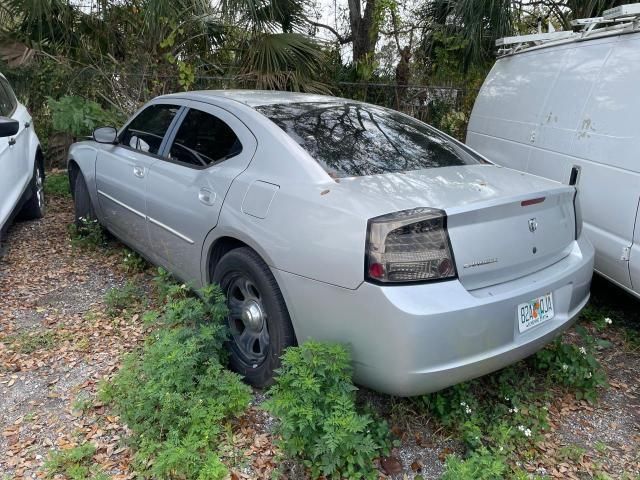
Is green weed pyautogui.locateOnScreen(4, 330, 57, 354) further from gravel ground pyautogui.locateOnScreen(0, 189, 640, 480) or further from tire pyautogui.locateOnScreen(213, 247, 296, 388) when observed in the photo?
tire pyautogui.locateOnScreen(213, 247, 296, 388)

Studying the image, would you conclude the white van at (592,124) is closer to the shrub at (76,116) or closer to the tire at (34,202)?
the tire at (34,202)

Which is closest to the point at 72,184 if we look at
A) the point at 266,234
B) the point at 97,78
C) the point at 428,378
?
the point at 97,78

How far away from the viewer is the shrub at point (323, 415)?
2.37 metres

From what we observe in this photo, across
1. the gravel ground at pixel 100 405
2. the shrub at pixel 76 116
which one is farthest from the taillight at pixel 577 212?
the shrub at pixel 76 116

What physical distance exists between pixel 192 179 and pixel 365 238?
1.48 meters

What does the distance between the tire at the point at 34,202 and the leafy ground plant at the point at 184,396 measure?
344cm

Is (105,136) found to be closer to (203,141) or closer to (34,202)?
(203,141)

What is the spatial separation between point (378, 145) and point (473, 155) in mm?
728

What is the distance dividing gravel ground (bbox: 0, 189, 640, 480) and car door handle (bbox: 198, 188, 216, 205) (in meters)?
1.07

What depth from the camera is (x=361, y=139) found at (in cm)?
317

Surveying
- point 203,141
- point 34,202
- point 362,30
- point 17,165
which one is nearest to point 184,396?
point 203,141

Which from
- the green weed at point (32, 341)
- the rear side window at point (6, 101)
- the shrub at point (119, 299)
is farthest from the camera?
the rear side window at point (6, 101)

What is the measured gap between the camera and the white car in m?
4.64

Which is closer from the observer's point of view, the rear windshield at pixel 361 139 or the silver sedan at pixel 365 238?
the silver sedan at pixel 365 238
